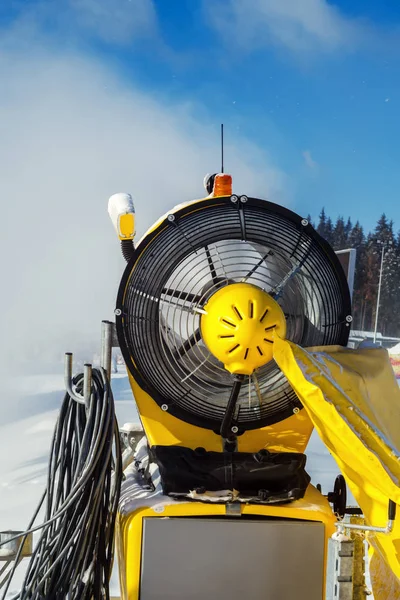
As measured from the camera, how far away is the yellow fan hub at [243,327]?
1114mm

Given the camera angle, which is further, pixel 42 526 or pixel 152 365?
pixel 152 365

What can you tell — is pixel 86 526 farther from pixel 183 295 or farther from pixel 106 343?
pixel 183 295

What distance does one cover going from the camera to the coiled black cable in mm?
1221

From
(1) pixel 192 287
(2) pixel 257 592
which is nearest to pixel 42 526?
(2) pixel 257 592

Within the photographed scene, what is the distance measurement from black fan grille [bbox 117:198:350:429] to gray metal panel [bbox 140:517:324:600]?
9.4 inches

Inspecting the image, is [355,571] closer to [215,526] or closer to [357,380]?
Answer: [215,526]

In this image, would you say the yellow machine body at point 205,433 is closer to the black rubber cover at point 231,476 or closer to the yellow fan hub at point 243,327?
the black rubber cover at point 231,476

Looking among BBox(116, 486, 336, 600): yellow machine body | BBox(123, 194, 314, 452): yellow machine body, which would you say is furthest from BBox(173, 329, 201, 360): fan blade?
BBox(116, 486, 336, 600): yellow machine body

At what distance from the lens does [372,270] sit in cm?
830

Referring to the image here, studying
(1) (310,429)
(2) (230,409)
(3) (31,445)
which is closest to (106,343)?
(2) (230,409)

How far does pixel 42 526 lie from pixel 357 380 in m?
0.73

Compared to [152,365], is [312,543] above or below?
below

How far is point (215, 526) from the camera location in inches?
46.4

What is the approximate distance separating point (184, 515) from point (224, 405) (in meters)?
0.27
